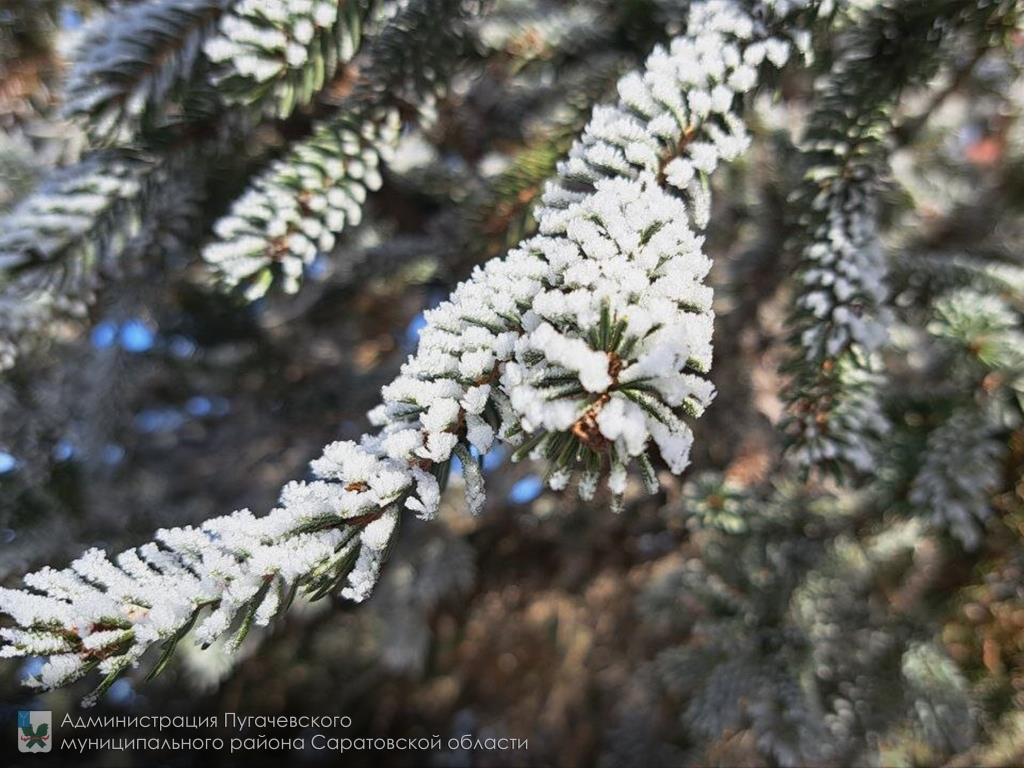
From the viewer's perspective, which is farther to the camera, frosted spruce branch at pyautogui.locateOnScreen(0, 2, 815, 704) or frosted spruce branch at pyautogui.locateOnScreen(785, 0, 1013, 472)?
frosted spruce branch at pyautogui.locateOnScreen(785, 0, 1013, 472)

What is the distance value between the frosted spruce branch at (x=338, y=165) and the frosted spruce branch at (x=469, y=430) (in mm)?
220

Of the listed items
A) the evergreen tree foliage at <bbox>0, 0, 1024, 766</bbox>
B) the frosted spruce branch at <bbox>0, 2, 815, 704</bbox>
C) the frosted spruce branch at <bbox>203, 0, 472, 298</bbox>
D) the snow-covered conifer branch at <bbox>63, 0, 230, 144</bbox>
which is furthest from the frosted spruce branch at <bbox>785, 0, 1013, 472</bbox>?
the snow-covered conifer branch at <bbox>63, 0, 230, 144</bbox>

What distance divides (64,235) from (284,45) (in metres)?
0.26

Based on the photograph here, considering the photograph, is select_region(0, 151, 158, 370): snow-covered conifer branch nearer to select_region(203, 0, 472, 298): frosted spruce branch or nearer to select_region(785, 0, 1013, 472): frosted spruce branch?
select_region(203, 0, 472, 298): frosted spruce branch

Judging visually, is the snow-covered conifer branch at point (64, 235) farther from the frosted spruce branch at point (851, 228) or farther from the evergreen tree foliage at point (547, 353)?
the frosted spruce branch at point (851, 228)

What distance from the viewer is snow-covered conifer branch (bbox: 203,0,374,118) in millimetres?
534

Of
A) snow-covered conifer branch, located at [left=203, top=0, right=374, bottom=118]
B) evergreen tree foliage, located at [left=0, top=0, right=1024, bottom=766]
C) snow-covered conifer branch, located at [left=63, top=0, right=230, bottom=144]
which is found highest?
snow-covered conifer branch, located at [left=203, top=0, right=374, bottom=118]

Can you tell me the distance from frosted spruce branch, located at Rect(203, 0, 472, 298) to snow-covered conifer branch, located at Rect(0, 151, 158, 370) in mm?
88

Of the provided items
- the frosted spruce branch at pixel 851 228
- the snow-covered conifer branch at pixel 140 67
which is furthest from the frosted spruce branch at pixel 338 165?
the frosted spruce branch at pixel 851 228

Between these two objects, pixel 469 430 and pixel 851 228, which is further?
pixel 851 228

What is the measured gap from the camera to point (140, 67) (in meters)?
0.63

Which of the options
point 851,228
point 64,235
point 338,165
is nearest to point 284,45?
point 338,165

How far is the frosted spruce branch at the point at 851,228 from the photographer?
585 mm

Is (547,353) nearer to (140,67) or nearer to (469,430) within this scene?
(469,430)
